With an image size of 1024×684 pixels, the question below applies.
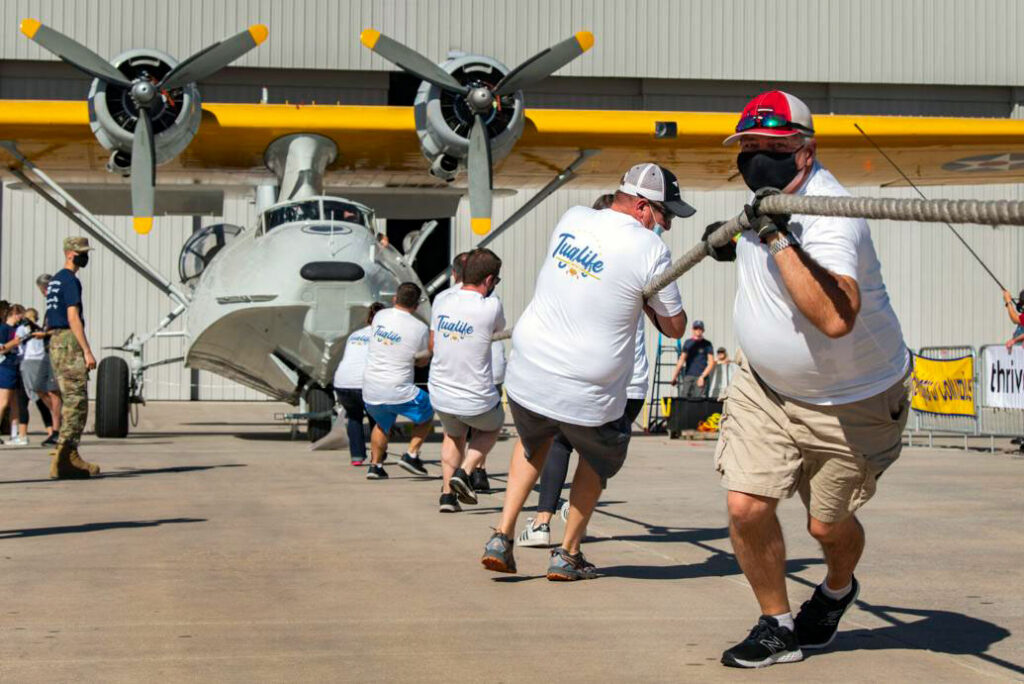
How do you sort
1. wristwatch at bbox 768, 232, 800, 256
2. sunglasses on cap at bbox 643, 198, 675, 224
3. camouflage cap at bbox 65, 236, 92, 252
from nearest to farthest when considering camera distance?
1. wristwatch at bbox 768, 232, 800, 256
2. sunglasses on cap at bbox 643, 198, 675, 224
3. camouflage cap at bbox 65, 236, 92, 252

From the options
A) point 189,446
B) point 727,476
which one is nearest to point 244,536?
point 727,476

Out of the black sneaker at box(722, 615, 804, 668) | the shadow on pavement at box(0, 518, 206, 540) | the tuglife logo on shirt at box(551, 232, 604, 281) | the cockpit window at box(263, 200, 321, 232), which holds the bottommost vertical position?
the shadow on pavement at box(0, 518, 206, 540)

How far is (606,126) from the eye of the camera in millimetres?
18156

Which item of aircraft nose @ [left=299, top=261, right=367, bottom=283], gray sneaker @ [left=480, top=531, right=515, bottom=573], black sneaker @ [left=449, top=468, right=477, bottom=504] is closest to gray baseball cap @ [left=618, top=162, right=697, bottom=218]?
gray sneaker @ [left=480, top=531, right=515, bottom=573]

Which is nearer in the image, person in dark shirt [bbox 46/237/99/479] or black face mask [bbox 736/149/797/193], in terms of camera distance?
black face mask [bbox 736/149/797/193]

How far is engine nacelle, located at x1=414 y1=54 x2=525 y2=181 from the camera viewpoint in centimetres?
1708

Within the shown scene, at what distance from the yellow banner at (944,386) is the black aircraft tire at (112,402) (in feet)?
31.4

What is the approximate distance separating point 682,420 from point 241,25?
1531 cm

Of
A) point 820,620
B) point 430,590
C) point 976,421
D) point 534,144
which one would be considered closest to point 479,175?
point 534,144

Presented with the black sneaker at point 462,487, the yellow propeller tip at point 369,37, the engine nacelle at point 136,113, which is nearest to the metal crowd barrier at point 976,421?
the yellow propeller tip at point 369,37

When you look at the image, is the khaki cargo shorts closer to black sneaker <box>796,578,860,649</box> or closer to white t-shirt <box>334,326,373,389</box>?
black sneaker <box>796,578,860,649</box>

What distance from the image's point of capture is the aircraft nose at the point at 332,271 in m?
14.1

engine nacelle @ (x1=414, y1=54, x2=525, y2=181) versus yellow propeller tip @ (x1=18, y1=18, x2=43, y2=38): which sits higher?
yellow propeller tip @ (x1=18, y1=18, x2=43, y2=38)

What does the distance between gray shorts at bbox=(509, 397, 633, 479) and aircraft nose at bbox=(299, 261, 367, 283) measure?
8.24 meters
